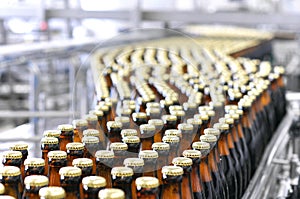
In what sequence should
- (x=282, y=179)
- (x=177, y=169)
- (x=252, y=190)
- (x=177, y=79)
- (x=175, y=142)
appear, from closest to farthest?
(x=177, y=169), (x=175, y=142), (x=252, y=190), (x=282, y=179), (x=177, y=79)

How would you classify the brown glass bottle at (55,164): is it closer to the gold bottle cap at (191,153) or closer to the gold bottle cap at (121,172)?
the gold bottle cap at (121,172)

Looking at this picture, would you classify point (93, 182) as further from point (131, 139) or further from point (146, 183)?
point (131, 139)

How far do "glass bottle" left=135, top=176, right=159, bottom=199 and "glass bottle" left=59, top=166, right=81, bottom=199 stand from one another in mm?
97

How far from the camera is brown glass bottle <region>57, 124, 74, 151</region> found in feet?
3.58

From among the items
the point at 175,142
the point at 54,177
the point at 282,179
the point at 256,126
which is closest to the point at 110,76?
the point at 256,126

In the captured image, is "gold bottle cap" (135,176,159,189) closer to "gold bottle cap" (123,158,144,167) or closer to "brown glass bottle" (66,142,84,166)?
"gold bottle cap" (123,158,144,167)

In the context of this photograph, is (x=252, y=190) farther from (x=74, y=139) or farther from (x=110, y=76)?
(x=110, y=76)

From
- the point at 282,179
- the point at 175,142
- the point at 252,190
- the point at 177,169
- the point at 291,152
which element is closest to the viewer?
the point at 177,169

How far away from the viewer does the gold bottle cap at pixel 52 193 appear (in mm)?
781

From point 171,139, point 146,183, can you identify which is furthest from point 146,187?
point 171,139

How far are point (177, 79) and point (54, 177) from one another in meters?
0.86

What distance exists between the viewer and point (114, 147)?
101 cm

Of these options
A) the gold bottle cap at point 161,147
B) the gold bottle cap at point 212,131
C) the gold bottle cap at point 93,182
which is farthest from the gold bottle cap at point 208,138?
the gold bottle cap at point 93,182

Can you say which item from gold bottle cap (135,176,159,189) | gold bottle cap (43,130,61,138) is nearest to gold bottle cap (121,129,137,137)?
gold bottle cap (43,130,61,138)
